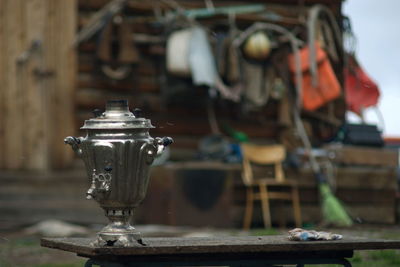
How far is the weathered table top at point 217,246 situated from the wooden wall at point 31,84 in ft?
26.2

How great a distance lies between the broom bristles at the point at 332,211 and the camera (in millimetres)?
14047

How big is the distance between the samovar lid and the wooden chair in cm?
786

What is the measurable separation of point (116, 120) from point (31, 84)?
8346 millimetres

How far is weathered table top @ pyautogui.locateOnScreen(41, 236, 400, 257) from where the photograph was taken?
18.4ft

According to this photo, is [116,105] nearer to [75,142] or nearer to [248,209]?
[75,142]

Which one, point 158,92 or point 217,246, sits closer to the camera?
point 217,246

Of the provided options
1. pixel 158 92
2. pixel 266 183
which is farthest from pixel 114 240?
pixel 158 92

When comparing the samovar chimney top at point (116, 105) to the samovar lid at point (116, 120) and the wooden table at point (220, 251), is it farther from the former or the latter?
the wooden table at point (220, 251)

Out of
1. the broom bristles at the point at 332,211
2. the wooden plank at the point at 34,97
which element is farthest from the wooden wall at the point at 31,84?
the broom bristles at the point at 332,211

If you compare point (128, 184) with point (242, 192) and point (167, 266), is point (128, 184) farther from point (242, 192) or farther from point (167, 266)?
point (242, 192)

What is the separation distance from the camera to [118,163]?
5.87 m

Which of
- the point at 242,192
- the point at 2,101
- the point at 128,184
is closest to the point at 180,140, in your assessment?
the point at 242,192

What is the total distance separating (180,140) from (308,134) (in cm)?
177

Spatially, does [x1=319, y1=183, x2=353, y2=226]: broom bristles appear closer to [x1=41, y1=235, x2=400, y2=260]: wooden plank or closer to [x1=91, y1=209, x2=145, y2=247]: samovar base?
[x1=41, y1=235, x2=400, y2=260]: wooden plank
